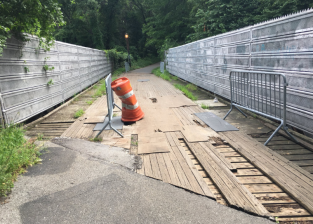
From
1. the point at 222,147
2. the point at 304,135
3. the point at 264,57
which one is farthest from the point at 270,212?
the point at 264,57

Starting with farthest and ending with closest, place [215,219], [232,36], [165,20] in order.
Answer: [165,20] < [232,36] < [215,219]

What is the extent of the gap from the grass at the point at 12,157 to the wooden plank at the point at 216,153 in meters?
3.06

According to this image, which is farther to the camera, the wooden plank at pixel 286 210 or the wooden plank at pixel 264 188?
the wooden plank at pixel 264 188

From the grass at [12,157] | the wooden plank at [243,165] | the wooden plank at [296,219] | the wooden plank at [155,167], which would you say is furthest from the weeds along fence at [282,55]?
the grass at [12,157]

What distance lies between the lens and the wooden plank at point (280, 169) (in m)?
3.09

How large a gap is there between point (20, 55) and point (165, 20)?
3498 cm

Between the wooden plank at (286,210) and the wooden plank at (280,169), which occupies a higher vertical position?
the wooden plank at (280,169)

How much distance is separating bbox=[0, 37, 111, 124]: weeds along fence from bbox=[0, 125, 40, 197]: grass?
4.46ft

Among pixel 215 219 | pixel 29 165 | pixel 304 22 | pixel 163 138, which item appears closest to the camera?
pixel 215 219

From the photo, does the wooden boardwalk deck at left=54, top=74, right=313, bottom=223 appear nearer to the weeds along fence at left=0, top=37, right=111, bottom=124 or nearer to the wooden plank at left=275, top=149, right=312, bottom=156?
the wooden plank at left=275, top=149, right=312, bottom=156

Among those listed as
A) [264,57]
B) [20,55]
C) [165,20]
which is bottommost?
[264,57]

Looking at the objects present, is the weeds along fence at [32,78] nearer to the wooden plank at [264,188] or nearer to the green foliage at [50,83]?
the green foliage at [50,83]

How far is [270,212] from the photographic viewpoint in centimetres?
281

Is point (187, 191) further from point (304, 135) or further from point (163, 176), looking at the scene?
point (304, 135)
